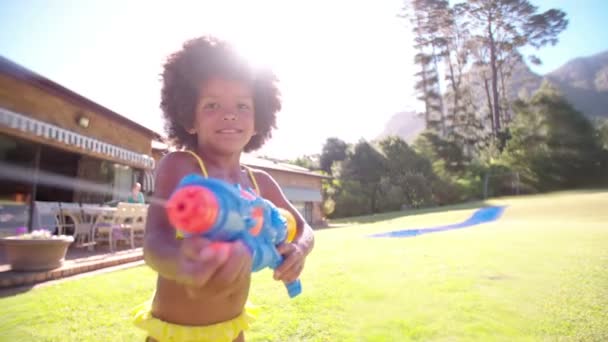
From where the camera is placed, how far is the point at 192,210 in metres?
0.83

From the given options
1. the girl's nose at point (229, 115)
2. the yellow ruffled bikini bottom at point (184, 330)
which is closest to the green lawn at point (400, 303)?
the yellow ruffled bikini bottom at point (184, 330)

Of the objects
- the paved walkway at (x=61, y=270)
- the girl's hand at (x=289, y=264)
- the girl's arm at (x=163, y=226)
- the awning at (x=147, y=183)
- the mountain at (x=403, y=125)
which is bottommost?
the paved walkway at (x=61, y=270)

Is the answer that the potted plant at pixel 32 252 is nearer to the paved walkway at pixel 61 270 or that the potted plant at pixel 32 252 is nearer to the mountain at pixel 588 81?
the paved walkway at pixel 61 270

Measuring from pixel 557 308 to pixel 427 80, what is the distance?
3863 cm

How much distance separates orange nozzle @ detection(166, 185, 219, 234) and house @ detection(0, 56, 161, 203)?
8.96 meters

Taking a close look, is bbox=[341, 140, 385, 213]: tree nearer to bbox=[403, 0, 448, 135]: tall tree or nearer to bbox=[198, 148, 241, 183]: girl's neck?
bbox=[403, 0, 448, 135]: tall tree

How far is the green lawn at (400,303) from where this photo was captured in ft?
7.20

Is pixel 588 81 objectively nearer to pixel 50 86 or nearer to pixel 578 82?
pixel 578 82

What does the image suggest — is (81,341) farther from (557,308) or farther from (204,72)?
(557,308)

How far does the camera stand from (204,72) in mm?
1487

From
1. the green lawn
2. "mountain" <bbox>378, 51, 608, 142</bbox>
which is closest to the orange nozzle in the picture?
the green lawn

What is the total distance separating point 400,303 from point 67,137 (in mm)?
9645

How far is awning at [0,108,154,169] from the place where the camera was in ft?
25.4

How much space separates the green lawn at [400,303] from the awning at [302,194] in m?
19.5
